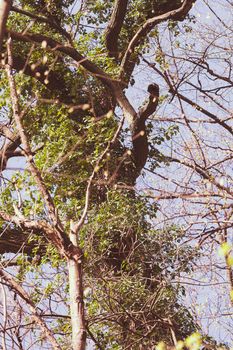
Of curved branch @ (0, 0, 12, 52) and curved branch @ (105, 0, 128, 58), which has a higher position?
curved branch @ (105, 0, 128, 58)

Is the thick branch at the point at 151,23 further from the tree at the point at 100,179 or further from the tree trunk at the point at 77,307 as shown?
the tree trunk at the point at 77,307

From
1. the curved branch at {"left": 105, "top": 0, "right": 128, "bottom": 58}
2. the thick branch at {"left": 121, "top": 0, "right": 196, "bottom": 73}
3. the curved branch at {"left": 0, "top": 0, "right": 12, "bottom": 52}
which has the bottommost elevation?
the curved branch at {"left": 0, "top": 0, "right": 12, "bottom": 52}

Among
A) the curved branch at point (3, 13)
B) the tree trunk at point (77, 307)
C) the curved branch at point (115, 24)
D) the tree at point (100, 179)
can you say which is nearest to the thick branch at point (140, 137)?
the tree at point (100, 179)

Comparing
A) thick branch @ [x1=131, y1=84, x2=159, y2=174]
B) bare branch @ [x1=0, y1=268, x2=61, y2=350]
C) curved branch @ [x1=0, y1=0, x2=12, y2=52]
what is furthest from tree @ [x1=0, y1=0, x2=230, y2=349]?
curved branch @ [x1=0, y1=0, x2=12, y2=52]

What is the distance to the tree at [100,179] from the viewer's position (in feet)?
23.7

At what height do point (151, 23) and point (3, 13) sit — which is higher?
point (151, 23)

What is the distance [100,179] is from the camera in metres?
8.40

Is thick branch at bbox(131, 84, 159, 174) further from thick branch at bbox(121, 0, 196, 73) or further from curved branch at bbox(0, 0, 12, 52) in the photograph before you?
curved branch at bbox(0, 0, 12, 52)

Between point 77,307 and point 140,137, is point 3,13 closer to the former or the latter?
point 77,307

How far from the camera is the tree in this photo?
7.22 metres

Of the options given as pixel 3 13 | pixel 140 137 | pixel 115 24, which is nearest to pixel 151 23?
pixel 115 24

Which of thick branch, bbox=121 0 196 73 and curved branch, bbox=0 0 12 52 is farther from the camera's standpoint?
thick branch, bbox=121 0 196 73

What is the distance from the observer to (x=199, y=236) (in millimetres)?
5590

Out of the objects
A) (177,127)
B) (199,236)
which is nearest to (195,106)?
(177,127)
